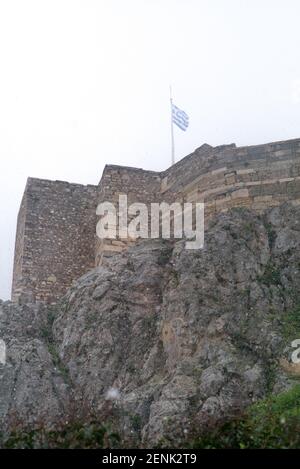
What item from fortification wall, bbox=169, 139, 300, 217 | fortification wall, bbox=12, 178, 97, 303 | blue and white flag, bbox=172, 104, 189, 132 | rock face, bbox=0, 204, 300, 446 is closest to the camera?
rock face, bbox=0, 204, 300, 446

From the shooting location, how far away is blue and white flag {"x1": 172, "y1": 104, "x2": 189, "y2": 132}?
22.3 metres

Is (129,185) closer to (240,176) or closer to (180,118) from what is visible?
(240,176)

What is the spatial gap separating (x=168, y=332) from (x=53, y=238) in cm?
676

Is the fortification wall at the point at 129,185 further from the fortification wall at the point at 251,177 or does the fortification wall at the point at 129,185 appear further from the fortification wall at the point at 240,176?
the fortification wall at the point at 251,177

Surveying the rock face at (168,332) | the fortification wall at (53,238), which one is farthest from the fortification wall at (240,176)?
the fortification wall at (53,238)

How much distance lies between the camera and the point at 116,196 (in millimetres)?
18031

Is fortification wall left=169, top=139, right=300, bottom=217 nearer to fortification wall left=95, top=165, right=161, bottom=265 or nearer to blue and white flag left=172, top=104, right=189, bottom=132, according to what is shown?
fortification wall left=95, top=165, right=161, bottom=265

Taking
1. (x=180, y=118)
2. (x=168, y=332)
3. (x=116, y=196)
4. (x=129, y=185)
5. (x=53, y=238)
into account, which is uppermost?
(x=180, y=118)

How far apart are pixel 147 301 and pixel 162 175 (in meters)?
5.25

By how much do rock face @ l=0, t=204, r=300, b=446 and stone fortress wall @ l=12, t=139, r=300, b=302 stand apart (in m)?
0.70

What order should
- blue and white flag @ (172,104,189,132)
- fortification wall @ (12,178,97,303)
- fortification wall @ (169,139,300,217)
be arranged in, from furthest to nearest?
blue and white flag @ (172,104,189,132) < fortification wall @ (12,178,97,303) < fortification wall @ (169,139,300,217)

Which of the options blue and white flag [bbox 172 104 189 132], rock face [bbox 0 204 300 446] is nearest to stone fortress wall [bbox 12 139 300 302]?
rock face [bbox 0 204 300 446]

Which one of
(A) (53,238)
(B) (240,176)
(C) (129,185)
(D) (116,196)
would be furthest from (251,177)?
(A) (53,238)

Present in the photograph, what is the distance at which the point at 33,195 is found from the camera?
18656 mm
